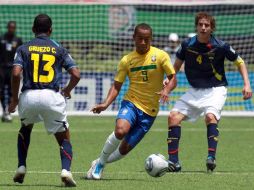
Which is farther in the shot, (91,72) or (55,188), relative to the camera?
(91,72)

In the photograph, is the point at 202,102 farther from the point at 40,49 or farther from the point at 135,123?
the point at 40,49

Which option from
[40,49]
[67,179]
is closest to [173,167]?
[67,179]

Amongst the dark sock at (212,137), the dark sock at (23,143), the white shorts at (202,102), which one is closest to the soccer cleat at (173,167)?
the dark sock at (212,137)

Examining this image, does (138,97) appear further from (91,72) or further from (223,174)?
(91,72)

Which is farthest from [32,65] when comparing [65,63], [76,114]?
[76,114]

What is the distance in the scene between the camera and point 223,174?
1133cm

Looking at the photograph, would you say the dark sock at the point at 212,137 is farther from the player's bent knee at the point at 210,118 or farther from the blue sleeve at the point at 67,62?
the blue sleeve at the point at 67,62

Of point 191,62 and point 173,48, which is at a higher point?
point 191,62

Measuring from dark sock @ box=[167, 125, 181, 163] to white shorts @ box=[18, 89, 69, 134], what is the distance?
1.95 m

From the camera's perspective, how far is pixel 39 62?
10.0m

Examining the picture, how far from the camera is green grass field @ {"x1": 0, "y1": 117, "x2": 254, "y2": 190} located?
1029 cm

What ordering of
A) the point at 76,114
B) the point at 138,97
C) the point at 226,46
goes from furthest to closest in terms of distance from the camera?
the point at 76,114, the point at 226,46, the point at 138,97

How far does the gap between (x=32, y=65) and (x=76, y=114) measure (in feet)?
42.0

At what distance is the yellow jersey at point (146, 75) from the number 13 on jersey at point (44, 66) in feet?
4.20
